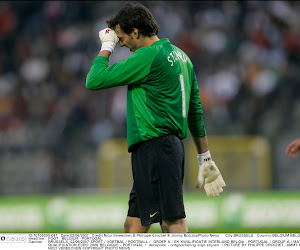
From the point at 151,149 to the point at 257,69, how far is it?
9.19 metres

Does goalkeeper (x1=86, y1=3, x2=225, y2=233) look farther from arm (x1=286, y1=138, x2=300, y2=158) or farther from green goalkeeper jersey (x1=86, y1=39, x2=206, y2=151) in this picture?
arm (x1=286, y1=138, x2=300, y2=158)

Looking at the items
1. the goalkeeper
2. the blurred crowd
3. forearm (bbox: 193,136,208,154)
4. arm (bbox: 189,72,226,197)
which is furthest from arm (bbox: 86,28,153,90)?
the blurred crowd

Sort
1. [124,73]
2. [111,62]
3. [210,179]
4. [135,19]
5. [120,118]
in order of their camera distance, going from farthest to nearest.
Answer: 1. [111,62]
2. [120,118]
3. [210,179]
4. [135,19]
5. [124,73]

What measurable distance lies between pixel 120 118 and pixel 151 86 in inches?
338

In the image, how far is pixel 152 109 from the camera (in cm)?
469

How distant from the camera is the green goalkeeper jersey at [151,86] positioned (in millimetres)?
4629

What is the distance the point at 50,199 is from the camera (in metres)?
10.9

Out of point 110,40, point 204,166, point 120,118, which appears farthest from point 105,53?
point 120,118

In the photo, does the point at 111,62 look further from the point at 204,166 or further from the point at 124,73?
the point at 124,73

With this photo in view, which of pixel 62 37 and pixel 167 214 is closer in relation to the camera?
pixel 167 214

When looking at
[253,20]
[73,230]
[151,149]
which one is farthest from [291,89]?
[151,149]

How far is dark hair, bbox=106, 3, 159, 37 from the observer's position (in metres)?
4.73

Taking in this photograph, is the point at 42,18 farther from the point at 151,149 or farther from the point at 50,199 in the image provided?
the point at 151,149

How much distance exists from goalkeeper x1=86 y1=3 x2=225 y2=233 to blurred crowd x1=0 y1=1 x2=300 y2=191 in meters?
7.80
